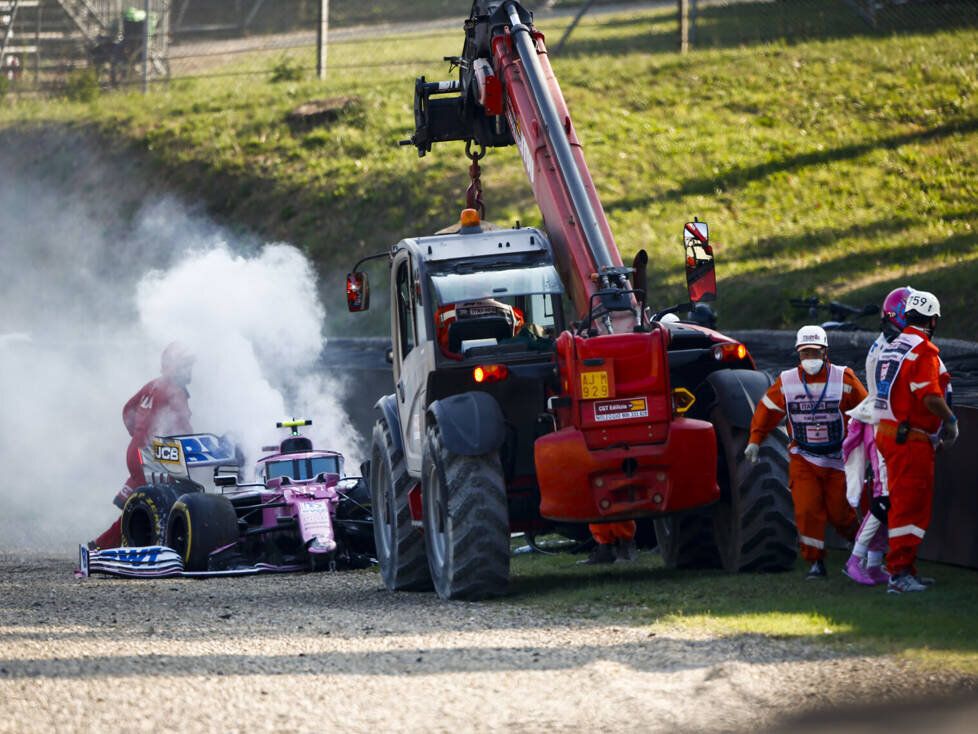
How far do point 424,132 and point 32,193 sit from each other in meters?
27.2

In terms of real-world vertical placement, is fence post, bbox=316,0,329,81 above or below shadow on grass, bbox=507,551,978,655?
above

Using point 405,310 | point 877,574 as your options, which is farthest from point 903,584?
point 405,310

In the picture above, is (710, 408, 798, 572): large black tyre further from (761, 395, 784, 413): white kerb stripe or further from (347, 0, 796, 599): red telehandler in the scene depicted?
(761, 395, 784, 413): white kerb stripe

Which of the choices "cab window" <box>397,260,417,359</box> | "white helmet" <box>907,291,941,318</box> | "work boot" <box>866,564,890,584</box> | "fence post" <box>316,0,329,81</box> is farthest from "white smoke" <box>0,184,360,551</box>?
"white helmet" <box>907,291,941,318</box>

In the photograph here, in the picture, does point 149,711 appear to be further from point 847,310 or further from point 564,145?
point 847,310

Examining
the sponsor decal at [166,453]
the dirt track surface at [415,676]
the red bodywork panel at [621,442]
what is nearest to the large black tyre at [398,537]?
the dirt track surface at [415,676]

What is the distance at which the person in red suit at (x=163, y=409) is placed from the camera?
16.7 meters

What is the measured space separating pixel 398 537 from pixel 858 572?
3.66m

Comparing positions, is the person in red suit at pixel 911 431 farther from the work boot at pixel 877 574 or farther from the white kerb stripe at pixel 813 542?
the white kerb stripe at pixel 813 542

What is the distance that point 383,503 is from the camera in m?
12.6

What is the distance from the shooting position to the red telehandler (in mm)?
9672

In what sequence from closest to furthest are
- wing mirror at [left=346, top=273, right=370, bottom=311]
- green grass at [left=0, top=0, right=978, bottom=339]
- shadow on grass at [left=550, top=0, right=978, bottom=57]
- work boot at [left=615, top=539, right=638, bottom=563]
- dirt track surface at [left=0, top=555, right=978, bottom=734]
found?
dirt track surface at [left=0, top=555, right=978, bottom=734] → wing mirror at [left=346, top=273, right=370, bottom=311] → work boot at [left=615, top=539, right=638, bottom=563] → green grass at [left=0, top=0, right=978, bottom=339] → shadow on grass at [left=550, top=0, right=978, bottom=57]

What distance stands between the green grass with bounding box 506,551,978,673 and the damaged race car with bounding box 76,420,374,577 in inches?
106

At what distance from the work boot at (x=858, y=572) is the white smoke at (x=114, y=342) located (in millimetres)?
8205
